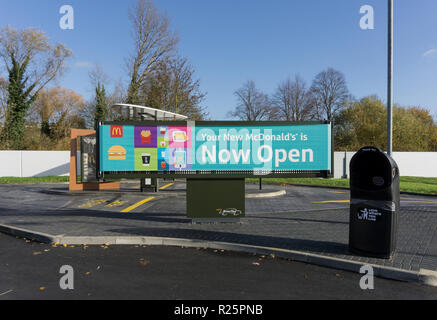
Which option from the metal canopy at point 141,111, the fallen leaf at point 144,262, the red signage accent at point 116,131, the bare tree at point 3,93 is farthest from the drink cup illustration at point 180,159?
the bare tree at point 3,93

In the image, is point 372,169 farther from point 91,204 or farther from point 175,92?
point 175,92

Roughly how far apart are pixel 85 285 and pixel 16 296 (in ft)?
2.61

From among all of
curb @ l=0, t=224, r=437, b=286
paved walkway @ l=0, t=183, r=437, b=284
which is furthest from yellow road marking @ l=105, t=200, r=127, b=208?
curb @ l=0, t=224, r=437, b=286

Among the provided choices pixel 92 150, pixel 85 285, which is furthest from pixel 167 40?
pixel 85 285

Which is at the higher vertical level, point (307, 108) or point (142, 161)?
point (307, 108)

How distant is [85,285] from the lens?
4.30 meters

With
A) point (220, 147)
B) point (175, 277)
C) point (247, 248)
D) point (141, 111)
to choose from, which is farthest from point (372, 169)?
point (141, 111)

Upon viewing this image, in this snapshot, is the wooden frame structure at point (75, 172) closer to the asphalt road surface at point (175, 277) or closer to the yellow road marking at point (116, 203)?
the yellow road marking at point (116, 203)

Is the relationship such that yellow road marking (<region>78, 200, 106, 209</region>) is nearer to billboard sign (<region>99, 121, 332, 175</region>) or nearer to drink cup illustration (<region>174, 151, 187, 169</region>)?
billboard sign (<region>99, 121, 332, 175</region>)

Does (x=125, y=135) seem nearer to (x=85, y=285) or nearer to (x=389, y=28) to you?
(x=85, y=285)

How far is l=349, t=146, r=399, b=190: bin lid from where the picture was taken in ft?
17.4

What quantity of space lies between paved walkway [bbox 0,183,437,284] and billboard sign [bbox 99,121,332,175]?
144 cm

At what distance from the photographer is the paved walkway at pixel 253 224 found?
5.93 m

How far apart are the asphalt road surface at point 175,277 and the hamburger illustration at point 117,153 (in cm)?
246
